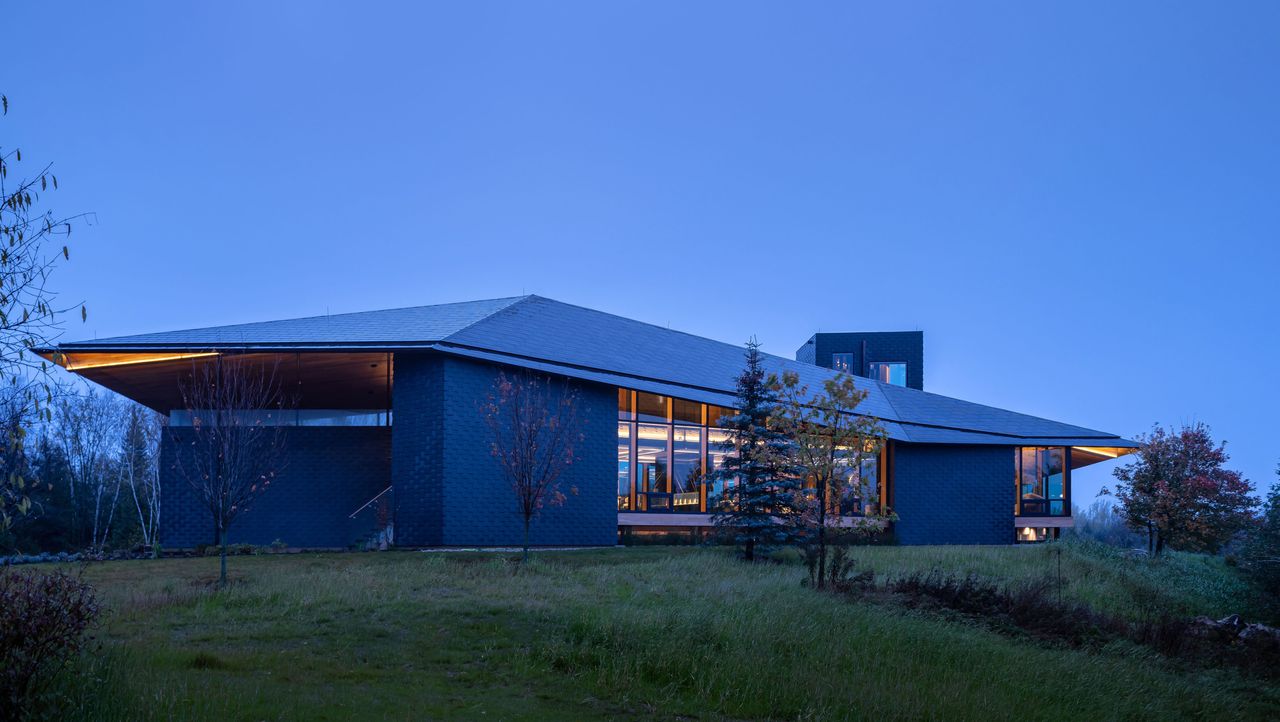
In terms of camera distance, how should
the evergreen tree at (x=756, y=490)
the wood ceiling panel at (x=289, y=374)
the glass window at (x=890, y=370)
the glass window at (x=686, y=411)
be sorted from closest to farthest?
the evergreen tree at (x=756, y=490), the wood ceiling panel at (x=289, y=374), the glass window at (x=686, y=411), the glass window at (x=890, y=370)

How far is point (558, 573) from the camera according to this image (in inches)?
661

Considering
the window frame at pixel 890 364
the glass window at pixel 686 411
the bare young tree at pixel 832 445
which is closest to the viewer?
the bare young tree at pixel 832 445

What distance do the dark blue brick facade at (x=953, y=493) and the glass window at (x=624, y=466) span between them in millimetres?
11085

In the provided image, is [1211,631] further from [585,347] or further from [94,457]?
[94,457]

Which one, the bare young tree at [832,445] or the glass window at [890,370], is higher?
the glass window at [890,370]

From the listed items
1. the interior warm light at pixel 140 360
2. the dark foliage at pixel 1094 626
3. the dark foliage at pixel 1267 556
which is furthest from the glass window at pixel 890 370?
the interior warm light at pixel 140 360

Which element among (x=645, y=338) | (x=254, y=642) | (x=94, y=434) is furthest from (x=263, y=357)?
(x=94, y=434)

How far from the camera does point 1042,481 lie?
115ft

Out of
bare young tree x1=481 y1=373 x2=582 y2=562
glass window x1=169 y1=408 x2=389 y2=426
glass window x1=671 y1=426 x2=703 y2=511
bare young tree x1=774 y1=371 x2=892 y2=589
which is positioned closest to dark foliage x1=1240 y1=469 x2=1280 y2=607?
bare young tree x1=774 y1=371 x2=892 y2=589

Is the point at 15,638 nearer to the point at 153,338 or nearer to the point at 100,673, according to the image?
the point at 100,673

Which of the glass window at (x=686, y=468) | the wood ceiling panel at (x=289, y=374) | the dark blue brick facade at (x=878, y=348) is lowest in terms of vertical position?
the glass window at (x=686, y=468)

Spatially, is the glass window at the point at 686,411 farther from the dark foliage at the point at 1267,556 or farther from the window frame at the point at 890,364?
the window frame at the point at 890,364

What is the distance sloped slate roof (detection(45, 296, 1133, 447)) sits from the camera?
862 inches

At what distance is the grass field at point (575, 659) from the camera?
8.09 meters
